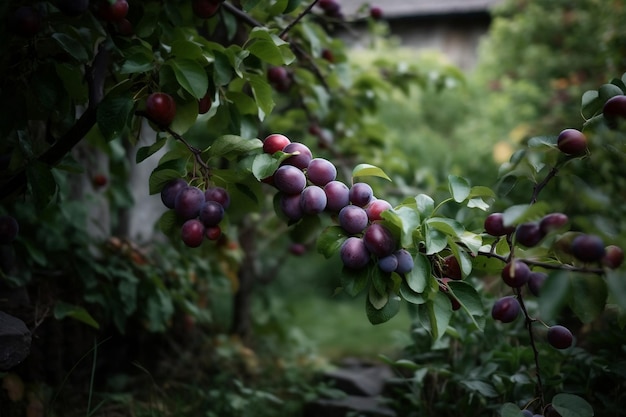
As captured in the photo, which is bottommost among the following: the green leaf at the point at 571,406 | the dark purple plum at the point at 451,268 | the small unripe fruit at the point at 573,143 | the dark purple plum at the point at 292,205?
the green leaf at the point at 571,406

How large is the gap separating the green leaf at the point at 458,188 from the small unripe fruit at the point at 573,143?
0.17 m

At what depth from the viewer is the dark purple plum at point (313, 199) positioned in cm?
90

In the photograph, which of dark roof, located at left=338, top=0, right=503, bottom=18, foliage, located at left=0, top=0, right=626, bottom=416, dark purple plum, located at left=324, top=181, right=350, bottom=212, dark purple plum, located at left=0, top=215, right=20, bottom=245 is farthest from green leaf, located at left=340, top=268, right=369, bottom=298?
dark roof, located at left=338, top=0, right=503, bottom=18

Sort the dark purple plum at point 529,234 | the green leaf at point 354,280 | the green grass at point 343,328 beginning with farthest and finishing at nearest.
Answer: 1. the green grass at point 343,328
2. the green leaf at point 354,280
3. the dark purple plum at point 529,234

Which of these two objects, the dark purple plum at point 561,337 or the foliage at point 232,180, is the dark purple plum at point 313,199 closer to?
the foliage at point 232,180

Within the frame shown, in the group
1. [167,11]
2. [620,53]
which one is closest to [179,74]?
[167,11]

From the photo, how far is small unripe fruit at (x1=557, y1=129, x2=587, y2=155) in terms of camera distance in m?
0.88

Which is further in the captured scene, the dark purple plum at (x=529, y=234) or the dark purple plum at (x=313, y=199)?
the dark purple plum at (x=313, y=199)

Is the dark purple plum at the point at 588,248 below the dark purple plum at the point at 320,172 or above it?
above

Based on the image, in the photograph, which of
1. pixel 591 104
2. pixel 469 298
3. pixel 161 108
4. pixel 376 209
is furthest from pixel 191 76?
pixel 591 104

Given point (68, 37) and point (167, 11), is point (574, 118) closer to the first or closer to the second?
Result: point (167, 11)

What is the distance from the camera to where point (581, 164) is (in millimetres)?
932

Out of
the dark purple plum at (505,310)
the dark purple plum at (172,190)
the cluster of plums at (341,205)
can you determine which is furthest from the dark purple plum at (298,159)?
the dark purple plum at (505,310)

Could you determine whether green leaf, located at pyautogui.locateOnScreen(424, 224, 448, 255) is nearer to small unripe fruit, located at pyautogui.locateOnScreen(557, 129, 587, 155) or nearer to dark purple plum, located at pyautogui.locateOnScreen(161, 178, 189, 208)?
small unripe fruit, located at pyautogui.locateOnScreen(557, 129, 587, 155)
